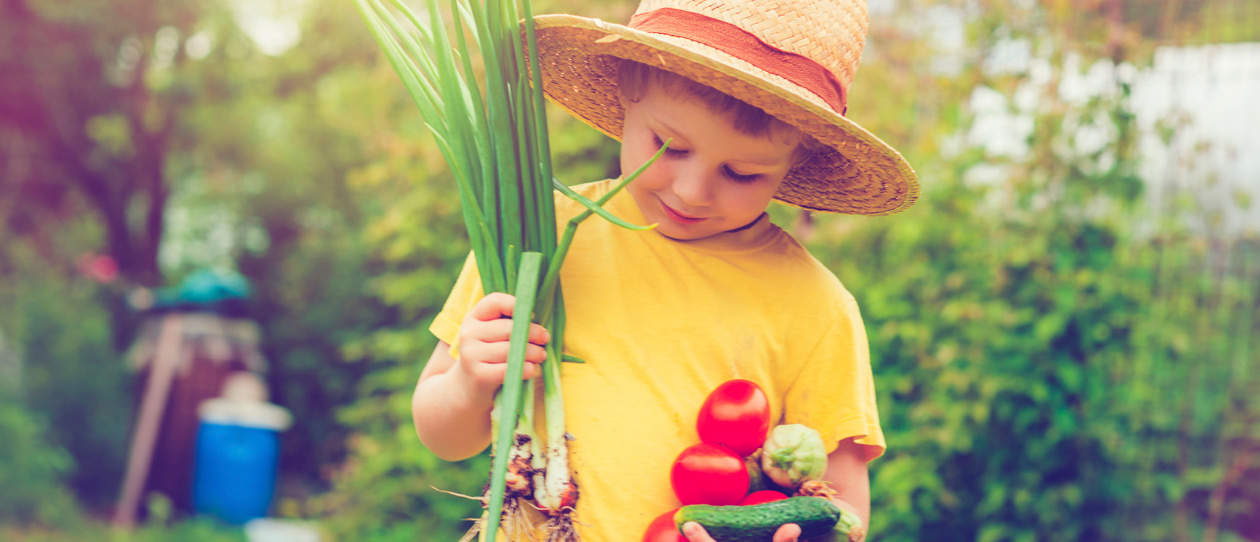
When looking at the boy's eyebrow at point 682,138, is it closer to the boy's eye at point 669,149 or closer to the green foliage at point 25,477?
the boy's eye at point 669,149

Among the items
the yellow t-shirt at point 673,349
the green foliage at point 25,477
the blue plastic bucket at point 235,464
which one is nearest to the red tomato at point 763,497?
the yellow t-shirt at point 673,349

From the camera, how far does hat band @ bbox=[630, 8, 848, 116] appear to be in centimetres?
115

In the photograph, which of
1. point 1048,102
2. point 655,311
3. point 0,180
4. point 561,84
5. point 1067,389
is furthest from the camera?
point 0,180

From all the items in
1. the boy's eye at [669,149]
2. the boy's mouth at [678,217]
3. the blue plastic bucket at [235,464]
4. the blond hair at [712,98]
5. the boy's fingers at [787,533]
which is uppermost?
the blond hair at [712,98]

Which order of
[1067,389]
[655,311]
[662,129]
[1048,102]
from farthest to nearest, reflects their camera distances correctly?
[1048,102]
[1067,389]
[655,311]
[662,129]

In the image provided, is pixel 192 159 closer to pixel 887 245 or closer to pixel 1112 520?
pixel 887 245

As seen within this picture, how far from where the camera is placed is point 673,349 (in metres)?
1.27

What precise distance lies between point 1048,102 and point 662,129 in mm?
2308

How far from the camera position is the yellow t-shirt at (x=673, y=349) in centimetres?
123

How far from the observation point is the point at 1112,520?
285 centimetres

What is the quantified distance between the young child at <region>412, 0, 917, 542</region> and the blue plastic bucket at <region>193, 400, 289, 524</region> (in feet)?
14.8

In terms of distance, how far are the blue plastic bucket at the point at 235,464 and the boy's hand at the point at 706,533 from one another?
4.85 m

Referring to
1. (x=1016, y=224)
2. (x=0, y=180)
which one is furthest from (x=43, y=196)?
(x=1016, y=224)

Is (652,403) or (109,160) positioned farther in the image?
(109,160)
